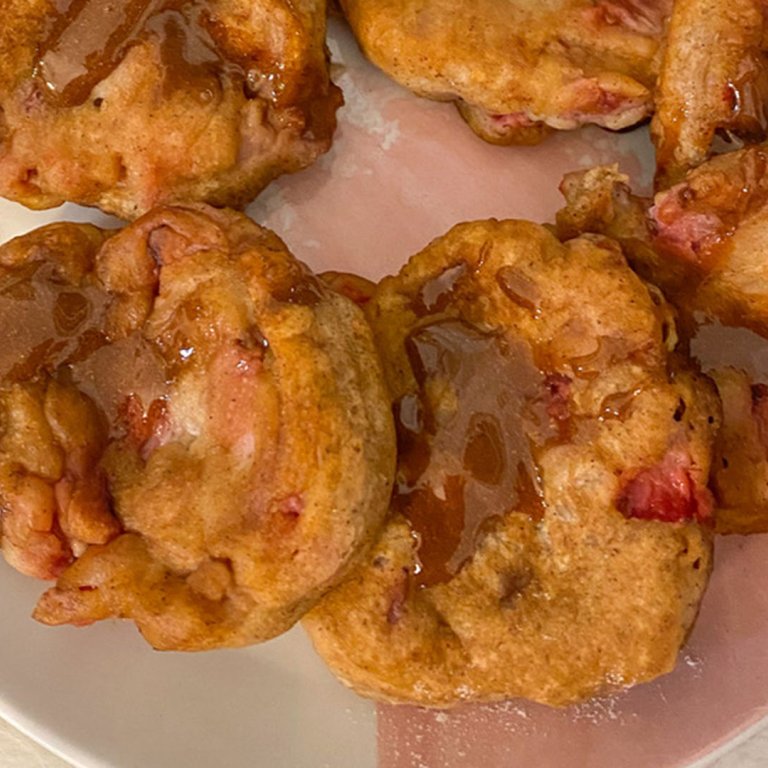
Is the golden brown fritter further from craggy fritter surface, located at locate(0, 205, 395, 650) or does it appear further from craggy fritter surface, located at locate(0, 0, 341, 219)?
craggy fritter surface, located at locate(0, 0, 341, 219)

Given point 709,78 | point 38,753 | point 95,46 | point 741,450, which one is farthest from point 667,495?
point 38,753

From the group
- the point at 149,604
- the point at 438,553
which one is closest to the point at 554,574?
the point at 438,553

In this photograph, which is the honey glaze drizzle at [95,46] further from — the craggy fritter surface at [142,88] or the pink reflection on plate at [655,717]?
the pink reflection on plate at [655,717]

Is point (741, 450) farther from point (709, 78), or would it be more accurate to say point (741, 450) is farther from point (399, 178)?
point (399, 178)

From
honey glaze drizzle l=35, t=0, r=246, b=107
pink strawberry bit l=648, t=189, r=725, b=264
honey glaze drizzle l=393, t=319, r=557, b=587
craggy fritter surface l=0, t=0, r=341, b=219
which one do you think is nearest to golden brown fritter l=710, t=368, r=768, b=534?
pink strawberry bit l=648, t=189, r=725, b=264

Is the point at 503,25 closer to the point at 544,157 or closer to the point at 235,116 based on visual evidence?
the point at 544,157

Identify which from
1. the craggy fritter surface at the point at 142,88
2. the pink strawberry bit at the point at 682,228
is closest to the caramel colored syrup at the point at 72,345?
the craggy fritter surface at the point at 142,88

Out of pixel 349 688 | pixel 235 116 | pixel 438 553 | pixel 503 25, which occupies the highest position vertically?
pixel 503 25
